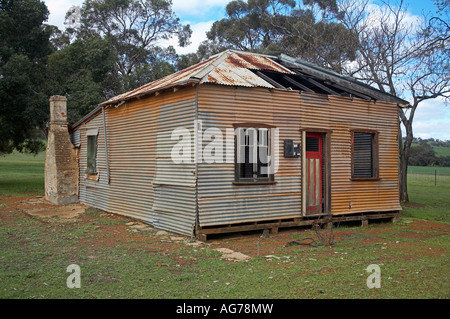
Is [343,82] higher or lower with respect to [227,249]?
higher

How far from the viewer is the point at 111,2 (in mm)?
35344

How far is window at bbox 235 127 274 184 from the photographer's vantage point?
1066cm

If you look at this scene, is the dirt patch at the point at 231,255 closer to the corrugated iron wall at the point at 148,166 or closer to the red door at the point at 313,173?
the corrugated iron wall at the point at 148,166

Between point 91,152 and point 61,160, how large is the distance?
1608 mm

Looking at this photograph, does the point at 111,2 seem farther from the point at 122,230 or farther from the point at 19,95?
the point at 122,230

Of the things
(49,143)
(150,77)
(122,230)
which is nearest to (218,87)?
(122,230)

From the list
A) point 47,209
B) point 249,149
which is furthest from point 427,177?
point 47,209

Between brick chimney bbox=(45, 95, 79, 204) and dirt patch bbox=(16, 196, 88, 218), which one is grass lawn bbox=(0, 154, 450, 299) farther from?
brick chimney bbox=(45, 95, 79, 204)

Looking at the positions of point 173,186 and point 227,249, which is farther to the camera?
point 173,186

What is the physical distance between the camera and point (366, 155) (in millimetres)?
13578

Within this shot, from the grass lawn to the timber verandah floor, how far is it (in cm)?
27

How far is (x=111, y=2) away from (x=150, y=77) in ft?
36.1

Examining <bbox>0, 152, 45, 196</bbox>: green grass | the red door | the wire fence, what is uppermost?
the red door

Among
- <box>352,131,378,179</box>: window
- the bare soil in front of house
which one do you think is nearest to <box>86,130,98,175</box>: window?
the bare soil in front of house
